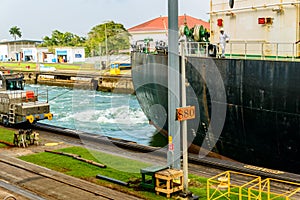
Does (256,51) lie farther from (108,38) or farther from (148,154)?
(108,38)

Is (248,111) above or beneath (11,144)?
above

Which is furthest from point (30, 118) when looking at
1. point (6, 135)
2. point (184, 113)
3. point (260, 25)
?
point (184, 113)

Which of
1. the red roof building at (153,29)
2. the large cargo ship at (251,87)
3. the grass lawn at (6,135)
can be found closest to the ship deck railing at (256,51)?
the large cargo ship at (251,87)

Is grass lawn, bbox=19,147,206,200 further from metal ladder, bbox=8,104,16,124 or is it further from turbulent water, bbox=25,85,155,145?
turbulent water, bbox=25,85,155,145

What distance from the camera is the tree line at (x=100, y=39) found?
89950 mm

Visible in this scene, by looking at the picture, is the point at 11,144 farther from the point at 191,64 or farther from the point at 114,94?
the point at 114,94

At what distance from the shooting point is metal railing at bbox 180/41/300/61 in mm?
16438

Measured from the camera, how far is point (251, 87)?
15.9 m

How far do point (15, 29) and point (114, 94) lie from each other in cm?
13501

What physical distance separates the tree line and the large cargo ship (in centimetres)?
5541

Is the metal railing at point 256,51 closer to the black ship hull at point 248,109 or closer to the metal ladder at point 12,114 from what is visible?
the black ship hull at point 248,109

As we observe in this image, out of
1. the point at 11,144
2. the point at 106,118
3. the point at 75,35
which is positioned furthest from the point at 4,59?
the point at 11,144

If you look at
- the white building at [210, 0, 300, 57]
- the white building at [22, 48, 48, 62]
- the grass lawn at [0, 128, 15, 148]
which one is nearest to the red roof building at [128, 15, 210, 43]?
the white building at [22, 48, 48, 62]

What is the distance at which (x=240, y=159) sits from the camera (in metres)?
16.9
